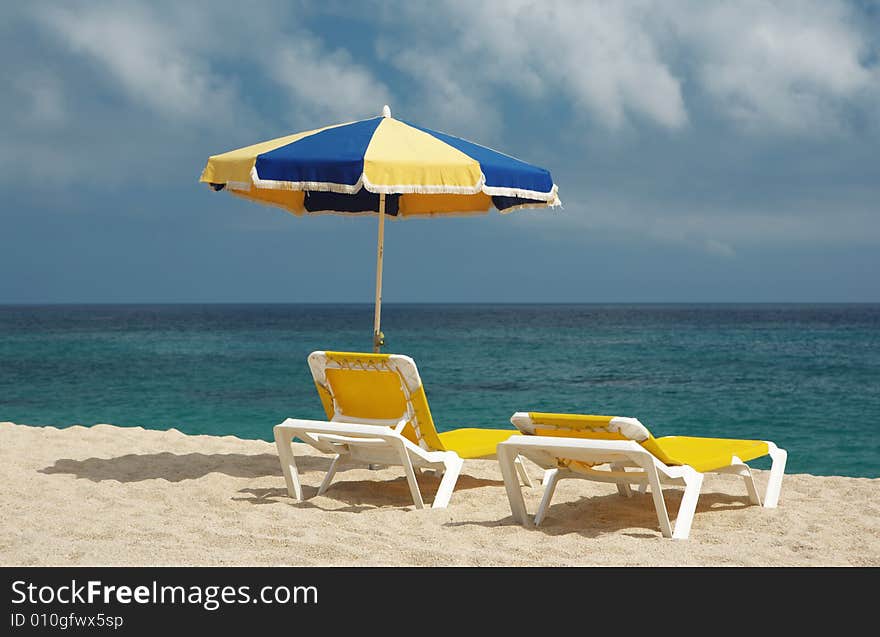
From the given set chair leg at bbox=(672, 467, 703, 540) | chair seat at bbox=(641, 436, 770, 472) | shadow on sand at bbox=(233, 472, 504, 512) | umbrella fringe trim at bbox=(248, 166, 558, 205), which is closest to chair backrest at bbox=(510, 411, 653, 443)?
chair seat at bbox=(641, 436, 770, 472)

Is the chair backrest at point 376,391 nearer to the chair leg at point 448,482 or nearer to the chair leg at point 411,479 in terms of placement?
the chair leg at point 448,482

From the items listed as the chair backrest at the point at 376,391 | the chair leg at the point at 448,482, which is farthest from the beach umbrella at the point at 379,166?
the chair leg at the point at 448,482

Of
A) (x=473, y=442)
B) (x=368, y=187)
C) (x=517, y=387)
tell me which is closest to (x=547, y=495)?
(x=473, y=442)

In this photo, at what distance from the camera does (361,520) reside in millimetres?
5410

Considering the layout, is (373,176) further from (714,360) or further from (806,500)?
(714,360)

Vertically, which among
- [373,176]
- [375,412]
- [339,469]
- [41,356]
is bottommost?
[41,356]

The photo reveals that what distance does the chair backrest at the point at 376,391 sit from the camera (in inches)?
236

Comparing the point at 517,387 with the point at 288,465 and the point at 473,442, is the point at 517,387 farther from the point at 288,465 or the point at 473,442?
the point at 288,465

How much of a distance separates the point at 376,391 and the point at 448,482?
29.5 inches
